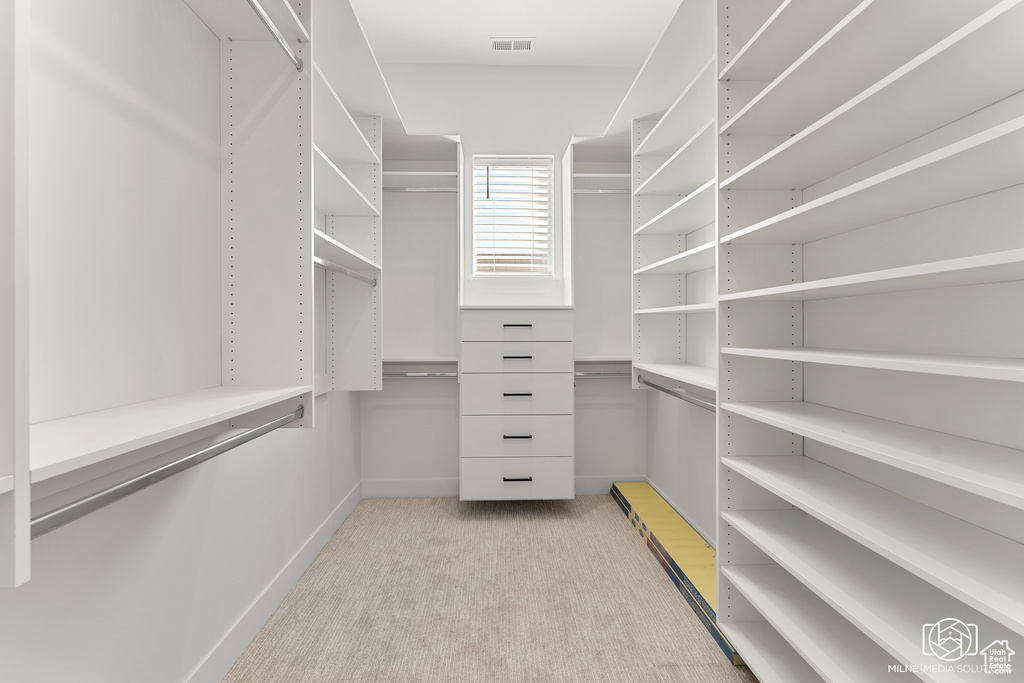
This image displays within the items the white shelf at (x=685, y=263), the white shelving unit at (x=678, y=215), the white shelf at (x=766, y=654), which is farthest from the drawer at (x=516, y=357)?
the white shelf at (x=766, y=654)

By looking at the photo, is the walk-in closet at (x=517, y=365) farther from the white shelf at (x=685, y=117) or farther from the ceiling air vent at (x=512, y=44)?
the ceiling air vent at (x=512, y=44)

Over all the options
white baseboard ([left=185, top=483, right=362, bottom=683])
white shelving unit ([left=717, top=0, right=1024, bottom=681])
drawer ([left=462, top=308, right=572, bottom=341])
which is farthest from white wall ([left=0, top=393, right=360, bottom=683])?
white shelving unit ([left=717, top=0, right=1024, bottom=681])

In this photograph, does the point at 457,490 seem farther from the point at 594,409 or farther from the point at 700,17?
the point at 700,17

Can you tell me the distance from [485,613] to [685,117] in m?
2.30

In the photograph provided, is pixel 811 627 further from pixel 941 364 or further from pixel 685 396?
pixel 685 396

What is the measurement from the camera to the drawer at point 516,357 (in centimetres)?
288

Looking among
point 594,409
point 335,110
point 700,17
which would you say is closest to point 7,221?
point 335,110

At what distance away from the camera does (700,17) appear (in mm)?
1869

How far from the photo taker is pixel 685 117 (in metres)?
2.31

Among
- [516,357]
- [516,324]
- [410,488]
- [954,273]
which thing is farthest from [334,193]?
[954,273]

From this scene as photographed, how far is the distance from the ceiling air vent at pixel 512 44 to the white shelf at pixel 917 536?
2.75 metres

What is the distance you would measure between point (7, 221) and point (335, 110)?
167cm

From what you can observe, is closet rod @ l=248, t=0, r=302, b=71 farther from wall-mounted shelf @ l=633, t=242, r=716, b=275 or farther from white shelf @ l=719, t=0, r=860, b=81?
wall-mounted shelf @ l=633, t=242, r=716, b=275

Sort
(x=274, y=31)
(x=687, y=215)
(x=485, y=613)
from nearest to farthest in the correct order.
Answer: (x=274, y=31)
(x=485, y=613)
(x=687, y=215)
